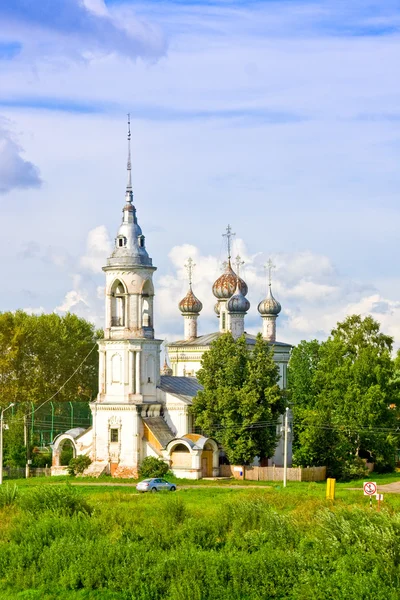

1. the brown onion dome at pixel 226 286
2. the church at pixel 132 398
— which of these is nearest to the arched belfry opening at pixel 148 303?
the church at pixel 132 398

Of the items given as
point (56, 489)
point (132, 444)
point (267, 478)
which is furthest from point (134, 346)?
point (56, 489)

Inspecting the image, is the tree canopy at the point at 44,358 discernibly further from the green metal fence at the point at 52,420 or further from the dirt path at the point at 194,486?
the dirt path at the point at 194,486

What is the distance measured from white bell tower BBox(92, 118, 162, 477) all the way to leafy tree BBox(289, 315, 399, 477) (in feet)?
25.4

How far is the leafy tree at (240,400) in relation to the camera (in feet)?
185

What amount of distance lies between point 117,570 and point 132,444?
977 inches

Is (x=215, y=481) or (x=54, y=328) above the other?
(x=54, y=328)

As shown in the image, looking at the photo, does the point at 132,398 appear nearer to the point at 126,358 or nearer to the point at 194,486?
the point at 126,358

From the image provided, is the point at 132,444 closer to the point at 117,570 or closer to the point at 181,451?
the point at 181,451

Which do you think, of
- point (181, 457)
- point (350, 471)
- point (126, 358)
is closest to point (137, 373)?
point (126, 358)

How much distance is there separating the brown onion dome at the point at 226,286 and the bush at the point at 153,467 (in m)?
19.1

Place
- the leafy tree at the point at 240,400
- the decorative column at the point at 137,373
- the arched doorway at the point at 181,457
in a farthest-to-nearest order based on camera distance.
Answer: the decorative column at the point at 137,373 → the leafy tree at the point at 240,400 → the arched doorway at the point at 181,457

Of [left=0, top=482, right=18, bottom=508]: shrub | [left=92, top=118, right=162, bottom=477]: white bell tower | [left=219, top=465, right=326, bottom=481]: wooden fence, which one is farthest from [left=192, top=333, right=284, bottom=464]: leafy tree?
[left=0, top=482, right=18, bottom=508]: shrub

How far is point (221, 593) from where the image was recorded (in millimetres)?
30656

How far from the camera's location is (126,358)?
57.8 m
